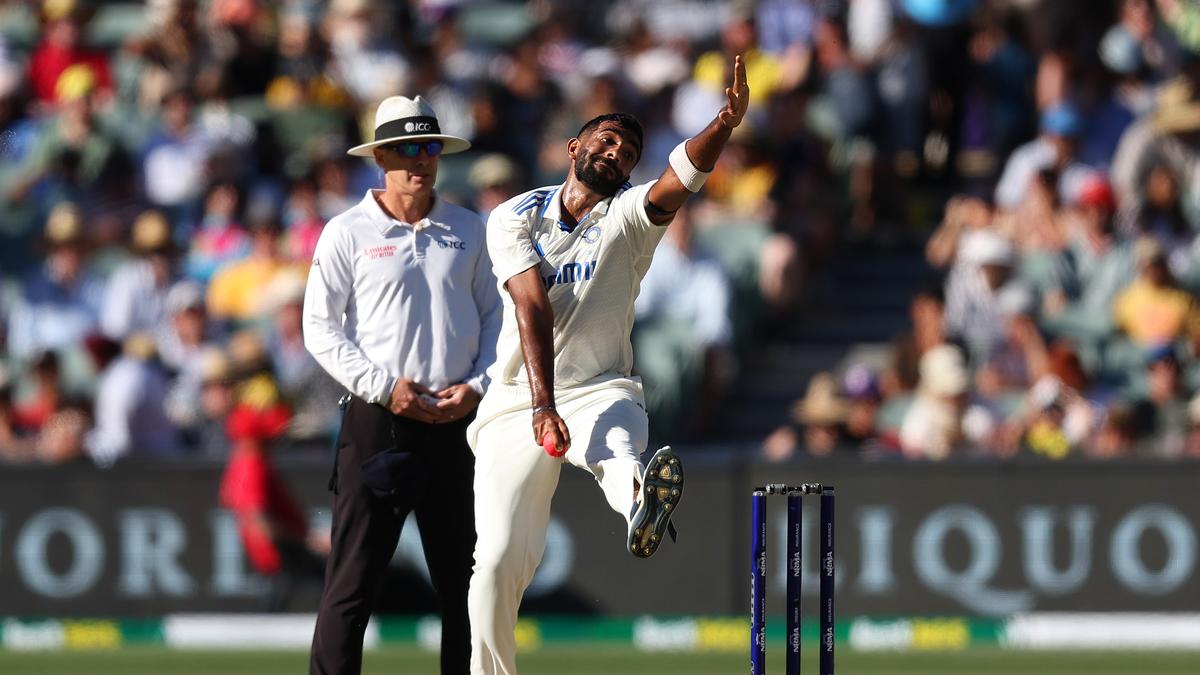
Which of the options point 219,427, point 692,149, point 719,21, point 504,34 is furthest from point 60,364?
point 692,149

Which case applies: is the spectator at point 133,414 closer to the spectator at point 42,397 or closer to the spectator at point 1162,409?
the spectator at point 42,397

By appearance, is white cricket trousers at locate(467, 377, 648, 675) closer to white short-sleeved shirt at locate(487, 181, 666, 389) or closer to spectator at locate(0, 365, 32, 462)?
white short-sleeved shirt at locate(487, 181, 666, 389)

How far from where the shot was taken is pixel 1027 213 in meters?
13.3

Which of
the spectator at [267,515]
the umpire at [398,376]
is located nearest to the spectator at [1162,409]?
the spectator at [267,515]

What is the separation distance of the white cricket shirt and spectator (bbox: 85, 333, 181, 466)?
5.24 meters

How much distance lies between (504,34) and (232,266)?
3195 mm

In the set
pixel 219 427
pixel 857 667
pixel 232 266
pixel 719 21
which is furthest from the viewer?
pixel 719 21

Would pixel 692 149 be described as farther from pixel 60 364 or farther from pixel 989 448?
pixel 60 364

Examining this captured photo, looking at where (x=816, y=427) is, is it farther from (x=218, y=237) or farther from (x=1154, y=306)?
(x=218, y=237)

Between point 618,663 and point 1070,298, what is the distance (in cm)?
379

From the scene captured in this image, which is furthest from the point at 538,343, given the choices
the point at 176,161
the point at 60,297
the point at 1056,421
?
the point at 176,161

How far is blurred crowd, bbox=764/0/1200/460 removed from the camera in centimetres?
1210

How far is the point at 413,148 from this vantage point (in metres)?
7.48

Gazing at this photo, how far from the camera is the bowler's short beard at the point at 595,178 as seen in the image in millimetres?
6969
